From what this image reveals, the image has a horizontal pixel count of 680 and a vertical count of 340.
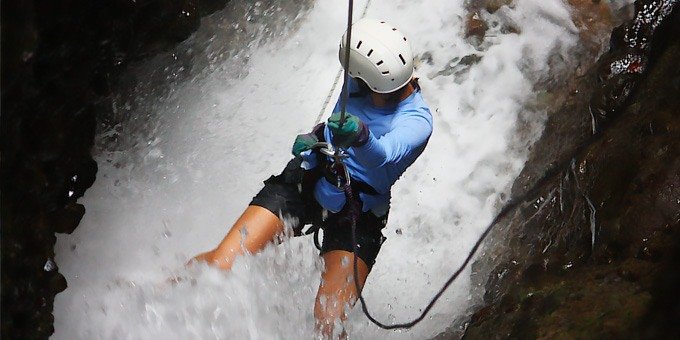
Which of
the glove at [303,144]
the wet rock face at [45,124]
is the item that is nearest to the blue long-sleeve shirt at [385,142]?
the glove at [303,144]

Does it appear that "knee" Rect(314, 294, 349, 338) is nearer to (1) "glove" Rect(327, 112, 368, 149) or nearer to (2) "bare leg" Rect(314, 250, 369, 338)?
(2) "bare leg" Rect(314, 250, 369, 338)

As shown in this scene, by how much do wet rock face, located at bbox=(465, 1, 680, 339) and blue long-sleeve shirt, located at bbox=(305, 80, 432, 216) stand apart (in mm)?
896

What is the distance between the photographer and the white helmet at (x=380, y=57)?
10.2 ft

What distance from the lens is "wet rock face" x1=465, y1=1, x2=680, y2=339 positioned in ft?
9.01

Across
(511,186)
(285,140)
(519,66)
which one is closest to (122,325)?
(285,140)

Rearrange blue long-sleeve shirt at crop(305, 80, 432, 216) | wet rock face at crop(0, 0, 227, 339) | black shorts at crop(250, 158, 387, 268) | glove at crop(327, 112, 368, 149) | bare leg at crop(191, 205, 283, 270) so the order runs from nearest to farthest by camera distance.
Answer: wet rock face at crop(0, 0, 227, 339) < glove at crop(327, 112, 368, 149) < blue long-sleeve shirt at crop(305, 80, 432, 216) < bare leg at crop(191, 205, 283, 270) < black shorts at crop(250, 158, 387, 268)

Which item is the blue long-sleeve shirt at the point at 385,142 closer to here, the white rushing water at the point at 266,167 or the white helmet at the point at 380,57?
the white helmet at the point at 380,57

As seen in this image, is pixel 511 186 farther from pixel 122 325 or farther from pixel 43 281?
pixel 43 281

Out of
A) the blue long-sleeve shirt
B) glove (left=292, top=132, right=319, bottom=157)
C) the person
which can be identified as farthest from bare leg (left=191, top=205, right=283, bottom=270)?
glove (left=292, top=132, right=319, bottom=157)

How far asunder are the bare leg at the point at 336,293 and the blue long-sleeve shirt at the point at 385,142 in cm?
29

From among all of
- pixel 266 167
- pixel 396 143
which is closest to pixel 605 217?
pixel 396 143

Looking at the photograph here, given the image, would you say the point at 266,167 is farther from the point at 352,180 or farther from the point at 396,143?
the point at 396,143

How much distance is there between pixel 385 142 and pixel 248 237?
876 mm

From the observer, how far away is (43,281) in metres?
3.03
